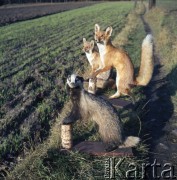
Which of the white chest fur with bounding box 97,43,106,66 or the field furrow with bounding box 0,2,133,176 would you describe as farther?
the white chest fur with bounding box 97,43,106,66

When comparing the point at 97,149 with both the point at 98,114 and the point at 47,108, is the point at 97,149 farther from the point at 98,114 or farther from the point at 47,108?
the point at 47,108

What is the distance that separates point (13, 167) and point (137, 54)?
9.18m

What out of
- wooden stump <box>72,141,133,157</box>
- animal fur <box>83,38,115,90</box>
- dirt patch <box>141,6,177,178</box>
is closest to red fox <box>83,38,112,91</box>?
animal fur <box>83,38,115,90</box>

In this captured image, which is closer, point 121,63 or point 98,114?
point 98,114

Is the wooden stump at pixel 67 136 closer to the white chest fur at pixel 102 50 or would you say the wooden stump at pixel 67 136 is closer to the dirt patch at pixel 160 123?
the dirt patch at pixel 160 123

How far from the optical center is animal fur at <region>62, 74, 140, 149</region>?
232 inches

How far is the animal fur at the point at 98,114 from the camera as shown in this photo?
5902mm

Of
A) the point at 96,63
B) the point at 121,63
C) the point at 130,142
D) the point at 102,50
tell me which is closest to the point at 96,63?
the point at 96,63

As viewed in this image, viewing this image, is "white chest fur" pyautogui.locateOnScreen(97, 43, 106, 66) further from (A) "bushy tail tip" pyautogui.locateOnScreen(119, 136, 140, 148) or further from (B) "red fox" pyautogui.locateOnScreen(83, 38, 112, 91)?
(A) "bushy tail tip" pyautogui.locateOnScreen(119, 136, 140, 148)

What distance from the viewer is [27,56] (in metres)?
13.2

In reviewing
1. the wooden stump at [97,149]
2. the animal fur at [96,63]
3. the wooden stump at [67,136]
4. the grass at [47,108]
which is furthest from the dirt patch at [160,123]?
the wooden stump at [67,136]

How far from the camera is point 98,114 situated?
19.6ft

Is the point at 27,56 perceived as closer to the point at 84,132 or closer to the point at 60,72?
the point at 60,72

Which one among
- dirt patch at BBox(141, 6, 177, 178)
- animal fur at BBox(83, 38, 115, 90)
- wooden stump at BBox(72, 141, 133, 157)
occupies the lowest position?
dirt patch at BBox(141, 6, 177, 178)
